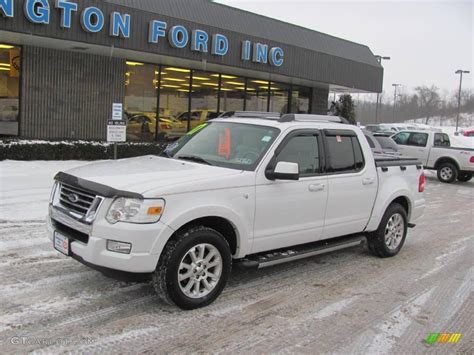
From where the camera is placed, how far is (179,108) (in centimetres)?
1883

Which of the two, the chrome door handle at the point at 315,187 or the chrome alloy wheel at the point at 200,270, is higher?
the chrome door handle at the point at 315,187

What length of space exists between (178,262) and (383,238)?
3.39 metres

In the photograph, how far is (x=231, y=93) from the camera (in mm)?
20781

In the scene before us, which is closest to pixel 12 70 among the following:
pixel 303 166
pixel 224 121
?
pixel 224 121

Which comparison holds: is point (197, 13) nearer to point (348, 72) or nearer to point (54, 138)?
point (54, 138)

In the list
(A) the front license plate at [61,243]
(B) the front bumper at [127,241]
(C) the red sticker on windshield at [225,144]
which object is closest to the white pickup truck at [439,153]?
(C) the red sticker on windshield at [225,144]

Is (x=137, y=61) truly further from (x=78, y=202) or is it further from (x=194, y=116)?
(x=78, y=202)

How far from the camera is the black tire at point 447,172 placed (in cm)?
1723

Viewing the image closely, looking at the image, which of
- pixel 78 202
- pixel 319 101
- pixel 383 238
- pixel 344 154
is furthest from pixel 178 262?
pixel 319 101

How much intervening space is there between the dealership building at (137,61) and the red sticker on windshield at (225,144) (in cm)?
895

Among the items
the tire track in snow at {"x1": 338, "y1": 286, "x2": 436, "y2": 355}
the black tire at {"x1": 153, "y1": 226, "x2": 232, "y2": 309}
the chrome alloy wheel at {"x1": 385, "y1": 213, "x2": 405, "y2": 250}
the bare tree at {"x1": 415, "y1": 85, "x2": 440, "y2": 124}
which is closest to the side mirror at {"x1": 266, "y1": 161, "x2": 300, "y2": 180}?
the black tire at {"x1": 153, "y1": 226, "x2": 232, "y2": 309}

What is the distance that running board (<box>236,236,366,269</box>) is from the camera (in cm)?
502

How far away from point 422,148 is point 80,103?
12.1m

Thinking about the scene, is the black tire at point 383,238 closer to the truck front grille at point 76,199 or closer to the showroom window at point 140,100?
the truck front grille at point 76,199
